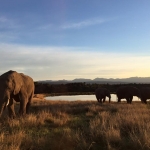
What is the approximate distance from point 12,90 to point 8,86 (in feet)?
1.53

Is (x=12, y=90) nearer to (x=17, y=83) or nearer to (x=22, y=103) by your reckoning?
(x=17, y=83)

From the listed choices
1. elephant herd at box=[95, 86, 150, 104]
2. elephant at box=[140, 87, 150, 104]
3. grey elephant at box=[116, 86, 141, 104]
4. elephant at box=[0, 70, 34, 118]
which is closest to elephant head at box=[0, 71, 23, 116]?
elephant at box=[0, 70, 34, 118]

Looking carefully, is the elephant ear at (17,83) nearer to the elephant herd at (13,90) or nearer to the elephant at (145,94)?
the elephant herd at (13,90)

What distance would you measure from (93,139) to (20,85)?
6578 mm

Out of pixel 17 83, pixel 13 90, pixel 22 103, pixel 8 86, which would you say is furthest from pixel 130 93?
pixel 8 86

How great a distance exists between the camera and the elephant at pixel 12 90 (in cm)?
1130

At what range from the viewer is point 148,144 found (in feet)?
22.3

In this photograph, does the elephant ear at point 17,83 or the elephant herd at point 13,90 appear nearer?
the elephant herd at point 13,90

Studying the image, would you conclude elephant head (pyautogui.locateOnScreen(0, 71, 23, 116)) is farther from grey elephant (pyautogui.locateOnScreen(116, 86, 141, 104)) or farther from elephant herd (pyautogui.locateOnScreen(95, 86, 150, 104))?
grey elephant (pyautogui.locateOnScreen(116, 86, 141, 104))

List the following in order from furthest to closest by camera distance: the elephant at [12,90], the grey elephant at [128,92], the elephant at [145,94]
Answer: the grey elephant at [128,92] < the elephant at [145,94] < the elephant at [12,90]

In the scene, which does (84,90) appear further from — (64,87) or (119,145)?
(119,145)

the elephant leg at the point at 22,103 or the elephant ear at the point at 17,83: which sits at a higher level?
the elephant ear at the point at 17,83

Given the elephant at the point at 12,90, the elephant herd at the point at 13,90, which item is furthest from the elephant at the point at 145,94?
the elephant at the point at 12,90

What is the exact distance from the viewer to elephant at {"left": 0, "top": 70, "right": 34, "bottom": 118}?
11.3 metres
